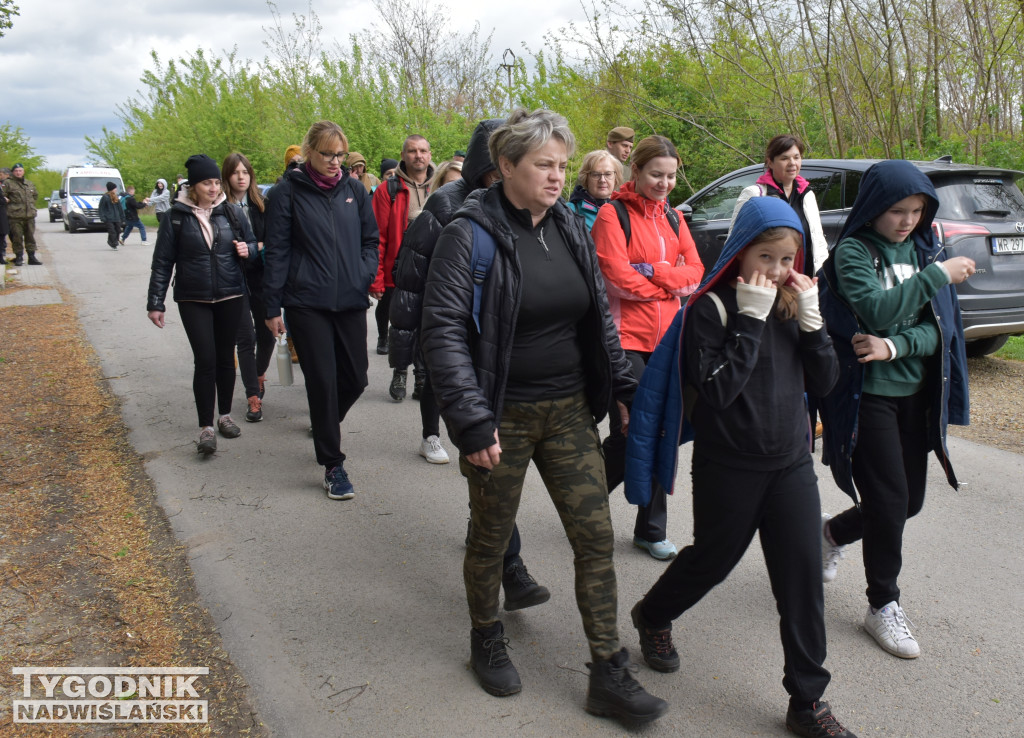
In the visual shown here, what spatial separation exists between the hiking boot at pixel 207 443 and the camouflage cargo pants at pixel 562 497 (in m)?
3.12

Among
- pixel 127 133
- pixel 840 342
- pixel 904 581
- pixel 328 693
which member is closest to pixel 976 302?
pixel 904 581

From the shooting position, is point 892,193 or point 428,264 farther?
point 428,264

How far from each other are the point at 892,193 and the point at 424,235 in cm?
182

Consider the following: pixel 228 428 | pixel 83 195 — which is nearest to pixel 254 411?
pixel 228 428

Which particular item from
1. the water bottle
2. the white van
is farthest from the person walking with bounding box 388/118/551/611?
the white van

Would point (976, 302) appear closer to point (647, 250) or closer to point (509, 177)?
point (647, 250)

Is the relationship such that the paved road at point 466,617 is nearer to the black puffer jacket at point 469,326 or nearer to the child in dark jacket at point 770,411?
the child in dark jacket at point 770,411

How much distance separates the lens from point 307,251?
15.7ft

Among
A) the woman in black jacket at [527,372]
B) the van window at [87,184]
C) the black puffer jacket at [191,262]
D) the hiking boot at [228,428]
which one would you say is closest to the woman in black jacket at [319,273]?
the black puffer jacket at [191,262]

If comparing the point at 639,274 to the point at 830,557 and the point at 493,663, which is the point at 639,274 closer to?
the point at 830,557

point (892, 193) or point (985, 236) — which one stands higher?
point (892, 193)

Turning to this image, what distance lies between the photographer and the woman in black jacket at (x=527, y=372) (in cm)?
271

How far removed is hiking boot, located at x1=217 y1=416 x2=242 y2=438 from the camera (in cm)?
595

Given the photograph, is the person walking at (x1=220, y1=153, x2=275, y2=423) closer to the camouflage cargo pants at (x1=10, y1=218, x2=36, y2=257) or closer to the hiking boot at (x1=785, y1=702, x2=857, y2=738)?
the hiking boot at (x1=785, y1=702, x2=857, y2=738)
